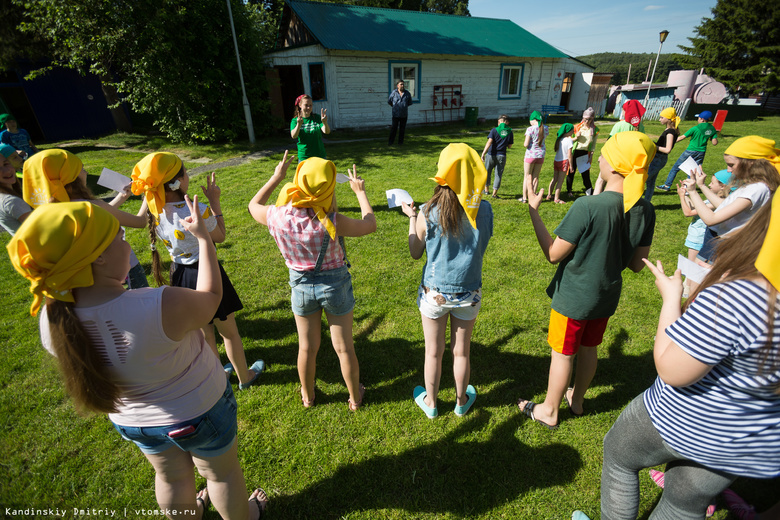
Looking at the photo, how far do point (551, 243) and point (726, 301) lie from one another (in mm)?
1208

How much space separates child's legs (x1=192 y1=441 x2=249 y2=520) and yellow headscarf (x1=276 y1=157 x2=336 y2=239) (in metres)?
1.41

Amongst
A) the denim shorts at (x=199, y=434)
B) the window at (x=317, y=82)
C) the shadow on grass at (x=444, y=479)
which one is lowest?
the shadow on grass at (x=444, y=479)

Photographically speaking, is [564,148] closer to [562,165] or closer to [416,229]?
[562,165]

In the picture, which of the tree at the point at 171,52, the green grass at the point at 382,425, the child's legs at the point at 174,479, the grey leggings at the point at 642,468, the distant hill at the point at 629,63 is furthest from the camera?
the distant hill at the point at 629,63

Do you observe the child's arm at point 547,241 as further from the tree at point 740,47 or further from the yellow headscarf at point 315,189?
the tree at point 740,47

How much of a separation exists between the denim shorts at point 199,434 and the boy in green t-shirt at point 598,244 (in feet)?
6.92

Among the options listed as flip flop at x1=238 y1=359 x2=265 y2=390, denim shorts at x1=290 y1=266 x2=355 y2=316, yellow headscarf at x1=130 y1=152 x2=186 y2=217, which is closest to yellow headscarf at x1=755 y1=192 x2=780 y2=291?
denim shorts at x1=290 y1=266 x2=355 y2=316

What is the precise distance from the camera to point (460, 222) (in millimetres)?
2412

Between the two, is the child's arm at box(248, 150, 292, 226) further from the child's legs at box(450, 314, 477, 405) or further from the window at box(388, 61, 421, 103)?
the window at box(388, 61, 421, 103)

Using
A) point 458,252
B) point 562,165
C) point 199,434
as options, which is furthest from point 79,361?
point 562,165

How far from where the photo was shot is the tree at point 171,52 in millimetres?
11211

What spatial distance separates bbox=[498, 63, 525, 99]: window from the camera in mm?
19734

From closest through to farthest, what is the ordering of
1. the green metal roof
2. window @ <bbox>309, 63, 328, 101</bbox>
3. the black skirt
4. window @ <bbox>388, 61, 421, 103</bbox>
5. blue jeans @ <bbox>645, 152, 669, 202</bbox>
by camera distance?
the black skirt < blue jeans @ <bbox>645, 152, 669, 202</bbox> < window @ <bbox>309, 63, 328, 101</bbox> < the green metal roof < window @ <bbox>388, 61, 421, 103</bbox>

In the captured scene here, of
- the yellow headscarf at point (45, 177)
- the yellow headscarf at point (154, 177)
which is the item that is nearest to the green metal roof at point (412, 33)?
the yellow headscarf at point (45, 177)
